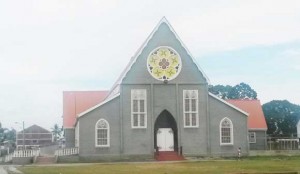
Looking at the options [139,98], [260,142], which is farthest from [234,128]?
[139,98]

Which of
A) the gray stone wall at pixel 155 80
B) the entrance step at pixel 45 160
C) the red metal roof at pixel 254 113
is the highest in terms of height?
the gray stone wall at pixel 155 80

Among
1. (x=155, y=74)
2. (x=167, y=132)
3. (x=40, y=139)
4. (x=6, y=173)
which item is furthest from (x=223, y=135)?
(x=40, y=139)

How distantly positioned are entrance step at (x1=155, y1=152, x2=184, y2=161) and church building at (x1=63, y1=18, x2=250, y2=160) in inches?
25.2

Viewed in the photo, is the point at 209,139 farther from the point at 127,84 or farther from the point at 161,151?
the point at 127,84

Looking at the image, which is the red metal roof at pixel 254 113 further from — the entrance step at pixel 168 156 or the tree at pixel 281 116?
the tree at pixel 281 116

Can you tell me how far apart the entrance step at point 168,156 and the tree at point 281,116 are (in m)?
44.5

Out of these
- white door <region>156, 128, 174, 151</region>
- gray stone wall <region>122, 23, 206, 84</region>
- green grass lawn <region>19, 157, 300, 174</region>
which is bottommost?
green grass lawn <region>19, 157, 300, 174</region>

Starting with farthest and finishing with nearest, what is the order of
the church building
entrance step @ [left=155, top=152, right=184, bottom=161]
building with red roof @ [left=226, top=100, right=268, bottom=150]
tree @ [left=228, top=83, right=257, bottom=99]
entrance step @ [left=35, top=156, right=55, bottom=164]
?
tree @ [left=228, top=83, right=257, bottom=99], building with red roof @ [left=226, top=100, right=268, bottom=150], the church building, entrance step @ [left=155, top=152, right=184, bottom=161], entrance step @ [left=35, top=156, right=55, bottom=164]

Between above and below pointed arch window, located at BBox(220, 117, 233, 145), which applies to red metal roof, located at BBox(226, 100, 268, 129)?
above

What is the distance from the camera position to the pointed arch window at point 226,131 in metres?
56.0

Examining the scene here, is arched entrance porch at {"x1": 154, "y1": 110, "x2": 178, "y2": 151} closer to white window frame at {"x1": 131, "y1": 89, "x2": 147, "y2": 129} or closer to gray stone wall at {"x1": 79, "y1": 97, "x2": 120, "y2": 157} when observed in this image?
white window frame at {"x1": 131, "y1": 89, "x2": 147, "y2": 129}

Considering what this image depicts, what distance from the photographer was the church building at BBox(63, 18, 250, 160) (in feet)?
177

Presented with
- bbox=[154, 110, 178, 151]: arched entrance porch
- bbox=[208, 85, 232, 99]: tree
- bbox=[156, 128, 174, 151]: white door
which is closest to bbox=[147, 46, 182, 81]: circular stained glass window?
bbox=[154, 110, 178, 151]: arched entrance porch

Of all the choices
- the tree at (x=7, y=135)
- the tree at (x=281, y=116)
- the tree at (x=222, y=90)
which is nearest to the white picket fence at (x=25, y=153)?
the tree at (x=281, y=116)
